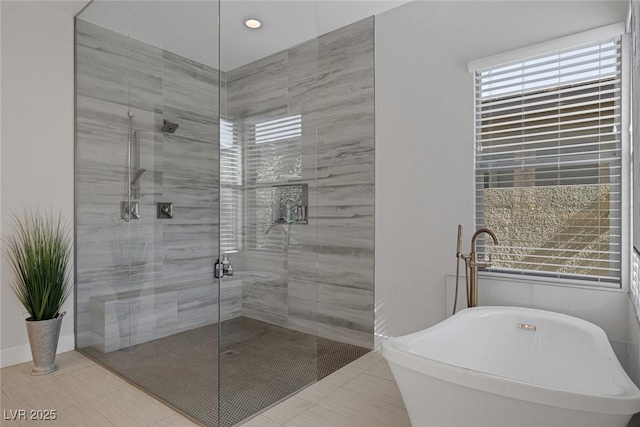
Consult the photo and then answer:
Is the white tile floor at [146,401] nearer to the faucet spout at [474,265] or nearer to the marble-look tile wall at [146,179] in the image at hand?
the marble-look tile wall at [146,179]

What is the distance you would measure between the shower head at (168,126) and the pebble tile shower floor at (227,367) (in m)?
1.17

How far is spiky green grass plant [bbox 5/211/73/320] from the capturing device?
265cm

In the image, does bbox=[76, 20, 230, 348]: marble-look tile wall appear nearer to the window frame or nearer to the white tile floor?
the white tile floor

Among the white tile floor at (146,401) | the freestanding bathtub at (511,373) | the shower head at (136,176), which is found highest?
the shower head at (136,176)

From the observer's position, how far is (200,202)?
210cm

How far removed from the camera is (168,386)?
2.32 metres

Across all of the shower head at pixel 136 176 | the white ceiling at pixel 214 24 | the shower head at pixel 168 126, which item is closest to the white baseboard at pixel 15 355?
the shower head at pixel 136 176

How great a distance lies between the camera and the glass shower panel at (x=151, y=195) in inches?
82.0

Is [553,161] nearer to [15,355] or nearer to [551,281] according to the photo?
[551,281]

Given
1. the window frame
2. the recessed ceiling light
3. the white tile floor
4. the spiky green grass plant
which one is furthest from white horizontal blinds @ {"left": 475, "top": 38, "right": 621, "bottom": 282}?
the spiky green grass plant

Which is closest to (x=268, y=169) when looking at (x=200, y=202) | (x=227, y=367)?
(x=200, y=202)

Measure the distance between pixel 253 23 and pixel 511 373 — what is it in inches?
97.9

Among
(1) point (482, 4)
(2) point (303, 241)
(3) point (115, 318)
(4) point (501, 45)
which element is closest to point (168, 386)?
(3) point (115, 318)

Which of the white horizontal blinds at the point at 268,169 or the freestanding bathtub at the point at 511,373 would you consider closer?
the freestanding bathtub at the point at 511,373
